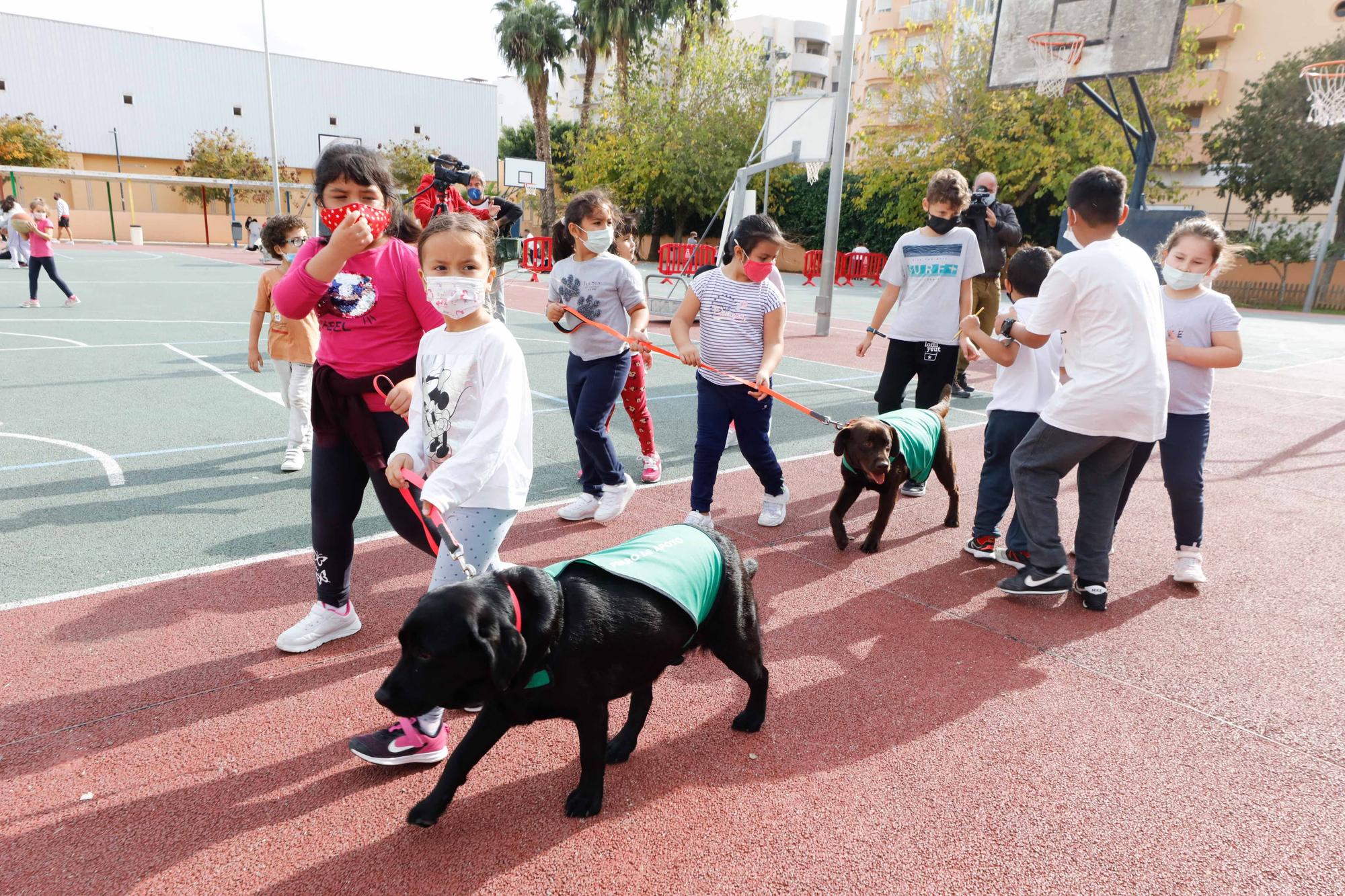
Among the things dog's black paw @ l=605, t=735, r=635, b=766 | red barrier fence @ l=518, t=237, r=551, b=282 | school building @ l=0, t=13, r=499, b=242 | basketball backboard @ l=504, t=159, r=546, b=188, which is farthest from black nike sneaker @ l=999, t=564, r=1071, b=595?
school building @ l=0, t=13, r=499, b=242

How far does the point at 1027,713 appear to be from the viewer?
331 centimetres

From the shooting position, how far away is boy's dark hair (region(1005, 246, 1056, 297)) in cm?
482

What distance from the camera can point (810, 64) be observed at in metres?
70.8

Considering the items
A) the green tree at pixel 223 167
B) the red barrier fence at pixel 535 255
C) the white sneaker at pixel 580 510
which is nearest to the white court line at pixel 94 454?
the white sneaker at pixel 580 510

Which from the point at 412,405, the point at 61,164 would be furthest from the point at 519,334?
the point at 61,164

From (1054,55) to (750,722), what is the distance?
15.7 m

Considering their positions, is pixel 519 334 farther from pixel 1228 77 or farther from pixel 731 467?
pixel 1228 77

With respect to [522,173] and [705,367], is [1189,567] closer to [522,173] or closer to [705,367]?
[705,367]

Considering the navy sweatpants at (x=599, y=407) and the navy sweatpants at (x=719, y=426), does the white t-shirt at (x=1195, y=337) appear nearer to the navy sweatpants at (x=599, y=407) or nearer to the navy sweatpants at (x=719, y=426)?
the navy sweatpants at (x=719, y=426)

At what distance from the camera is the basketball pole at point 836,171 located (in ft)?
45.6

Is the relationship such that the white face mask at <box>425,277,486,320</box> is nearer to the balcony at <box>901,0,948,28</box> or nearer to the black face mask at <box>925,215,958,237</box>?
the black face mask at <box>925,215,958,237</box>

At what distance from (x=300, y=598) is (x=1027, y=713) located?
3.53 m

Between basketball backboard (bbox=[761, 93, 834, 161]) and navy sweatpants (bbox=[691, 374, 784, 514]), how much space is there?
41.8ft

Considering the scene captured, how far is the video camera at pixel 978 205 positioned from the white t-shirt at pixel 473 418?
23.9 ft
